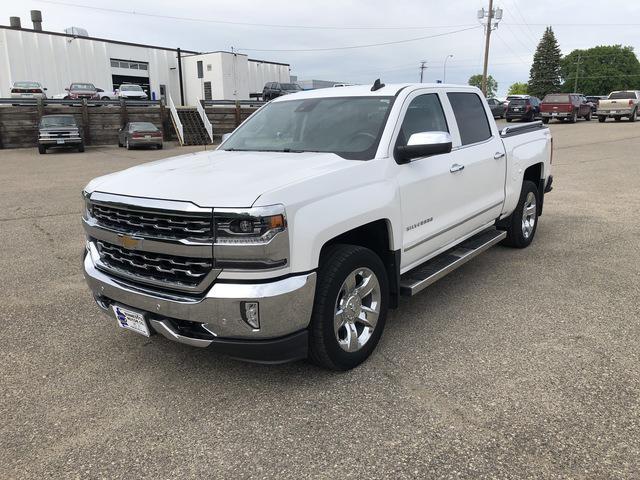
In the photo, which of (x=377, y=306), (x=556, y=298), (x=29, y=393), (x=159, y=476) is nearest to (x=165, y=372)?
(x=29, y=393)

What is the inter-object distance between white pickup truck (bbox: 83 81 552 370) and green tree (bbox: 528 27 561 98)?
10505 centimetres

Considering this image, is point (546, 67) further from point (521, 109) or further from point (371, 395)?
point (371, 395)

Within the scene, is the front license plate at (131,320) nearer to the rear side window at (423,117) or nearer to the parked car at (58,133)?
the rear side window at (423,117)

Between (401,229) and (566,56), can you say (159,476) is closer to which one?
(401,229)

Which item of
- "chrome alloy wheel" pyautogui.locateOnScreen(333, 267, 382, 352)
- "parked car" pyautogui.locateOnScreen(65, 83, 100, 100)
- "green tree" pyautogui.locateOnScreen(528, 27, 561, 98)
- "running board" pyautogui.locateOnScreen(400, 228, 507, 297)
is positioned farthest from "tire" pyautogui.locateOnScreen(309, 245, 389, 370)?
"green tree" pyautogui.locateOnScreen(528, 27, 561, 98)

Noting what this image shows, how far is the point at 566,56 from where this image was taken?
126750mm

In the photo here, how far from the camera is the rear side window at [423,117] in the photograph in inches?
159

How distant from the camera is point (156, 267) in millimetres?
3094

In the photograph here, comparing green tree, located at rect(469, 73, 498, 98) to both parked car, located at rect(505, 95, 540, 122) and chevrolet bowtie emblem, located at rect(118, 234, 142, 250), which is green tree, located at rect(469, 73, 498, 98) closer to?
parked car, located at rect(505, 95, 540, 122)

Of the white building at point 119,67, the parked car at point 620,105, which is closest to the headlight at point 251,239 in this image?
the parked car at point 620,105

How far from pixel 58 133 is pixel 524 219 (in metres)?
22.6

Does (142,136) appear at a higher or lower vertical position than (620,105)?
lower

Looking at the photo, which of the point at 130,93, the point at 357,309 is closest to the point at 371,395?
the point at 357,309

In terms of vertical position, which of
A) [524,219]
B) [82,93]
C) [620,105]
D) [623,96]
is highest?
[82,93]
